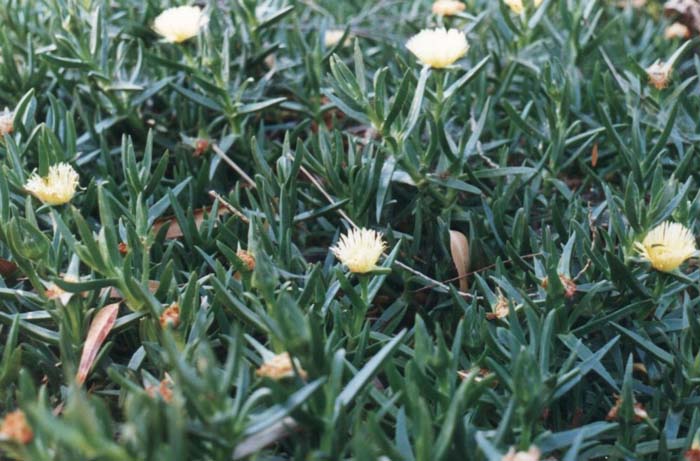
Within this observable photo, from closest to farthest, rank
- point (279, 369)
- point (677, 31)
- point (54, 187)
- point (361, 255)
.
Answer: point (279, 369) < point (361, 255) < point (54, 187) < point (677, 31)

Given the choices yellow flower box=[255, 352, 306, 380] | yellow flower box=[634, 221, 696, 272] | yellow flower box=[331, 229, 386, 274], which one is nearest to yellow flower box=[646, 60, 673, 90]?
yellow flower box=[634, 221, 696, 272]

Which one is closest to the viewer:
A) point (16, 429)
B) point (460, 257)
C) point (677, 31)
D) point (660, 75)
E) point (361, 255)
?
point (16, 429)

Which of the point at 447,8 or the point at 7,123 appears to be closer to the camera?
the point at 7,123

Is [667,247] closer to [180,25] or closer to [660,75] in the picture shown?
[660,75]

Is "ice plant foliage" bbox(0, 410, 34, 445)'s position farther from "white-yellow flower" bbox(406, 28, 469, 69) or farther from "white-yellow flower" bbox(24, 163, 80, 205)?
"white-yellow flower" bbox(406, 28, 469, 69)

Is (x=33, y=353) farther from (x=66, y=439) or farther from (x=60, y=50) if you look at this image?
(x=60, y=50)

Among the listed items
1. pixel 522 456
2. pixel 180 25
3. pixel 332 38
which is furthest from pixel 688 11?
pixel 522 456
